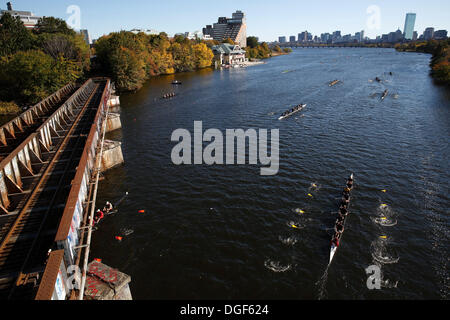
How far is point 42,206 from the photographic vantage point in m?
20.7

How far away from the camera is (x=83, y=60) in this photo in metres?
113

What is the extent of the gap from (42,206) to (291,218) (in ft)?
71.1

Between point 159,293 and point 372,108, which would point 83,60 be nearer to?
point 372,108

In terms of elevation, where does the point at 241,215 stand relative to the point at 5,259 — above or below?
below

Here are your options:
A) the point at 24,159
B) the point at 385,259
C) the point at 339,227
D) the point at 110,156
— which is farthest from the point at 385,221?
the point at 24,159

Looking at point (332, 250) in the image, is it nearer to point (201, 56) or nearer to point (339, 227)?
point (339, 227)

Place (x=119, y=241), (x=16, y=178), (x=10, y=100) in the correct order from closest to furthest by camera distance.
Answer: (x=16, y=178) < (x=119, y=241) < (x=10, y=100)

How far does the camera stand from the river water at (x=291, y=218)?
21.2 meters

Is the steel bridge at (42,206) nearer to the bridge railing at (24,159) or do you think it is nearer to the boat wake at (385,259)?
the bridge railing at (24,159)

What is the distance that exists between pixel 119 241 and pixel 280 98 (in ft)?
236

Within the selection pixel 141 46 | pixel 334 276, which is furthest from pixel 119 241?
pixel 141 46

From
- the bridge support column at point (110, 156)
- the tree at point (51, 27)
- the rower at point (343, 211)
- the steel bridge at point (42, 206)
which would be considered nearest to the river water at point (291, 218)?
the rower at point (343, 211)

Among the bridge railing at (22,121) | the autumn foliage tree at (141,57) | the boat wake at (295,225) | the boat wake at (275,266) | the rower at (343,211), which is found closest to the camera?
the boat wake at (275,266)

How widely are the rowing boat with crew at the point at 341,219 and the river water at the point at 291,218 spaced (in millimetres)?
792
